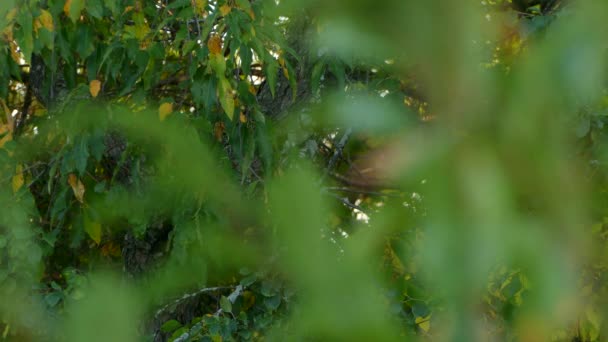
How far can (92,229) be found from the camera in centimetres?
197

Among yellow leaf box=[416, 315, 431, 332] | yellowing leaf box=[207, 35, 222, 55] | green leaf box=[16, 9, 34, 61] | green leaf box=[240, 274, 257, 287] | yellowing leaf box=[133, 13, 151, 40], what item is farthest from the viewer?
yellowing leaf box=[133, 13, 151, 40]

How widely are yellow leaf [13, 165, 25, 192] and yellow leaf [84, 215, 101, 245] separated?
7.2 inches

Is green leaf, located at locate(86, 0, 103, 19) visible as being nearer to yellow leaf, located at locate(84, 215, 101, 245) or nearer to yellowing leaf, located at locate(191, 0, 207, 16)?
yellowing leaf, located at locate(191, 0, 207, 16)

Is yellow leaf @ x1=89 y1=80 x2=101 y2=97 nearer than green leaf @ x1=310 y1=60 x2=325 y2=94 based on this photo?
No

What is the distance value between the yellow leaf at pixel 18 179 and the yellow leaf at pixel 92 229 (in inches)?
7.2

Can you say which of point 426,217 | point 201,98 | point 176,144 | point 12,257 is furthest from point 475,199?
point 12,257

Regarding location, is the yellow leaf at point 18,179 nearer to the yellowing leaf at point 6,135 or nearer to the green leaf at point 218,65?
the yellowing leaf at point 6,135

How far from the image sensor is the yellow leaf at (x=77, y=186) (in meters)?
1.96

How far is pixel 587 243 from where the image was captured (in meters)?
0.27

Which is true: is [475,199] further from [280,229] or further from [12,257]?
[12,257]

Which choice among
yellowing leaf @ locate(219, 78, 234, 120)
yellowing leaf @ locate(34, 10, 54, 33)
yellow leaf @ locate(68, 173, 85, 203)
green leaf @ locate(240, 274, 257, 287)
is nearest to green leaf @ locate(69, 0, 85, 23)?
yellowing leaf @ locate(34, 10, 54, 33)

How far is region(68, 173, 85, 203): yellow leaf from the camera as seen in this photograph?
77.3 inches

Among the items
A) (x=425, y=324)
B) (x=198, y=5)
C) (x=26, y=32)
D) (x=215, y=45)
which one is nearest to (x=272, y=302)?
(x=215, y=45)

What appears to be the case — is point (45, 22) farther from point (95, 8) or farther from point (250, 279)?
point (250, 279)
